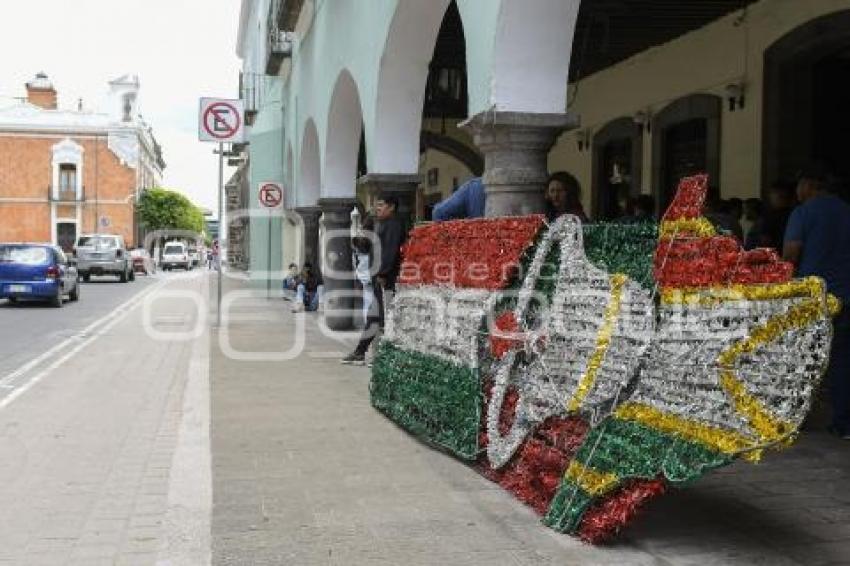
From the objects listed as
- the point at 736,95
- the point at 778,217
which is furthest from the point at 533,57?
the point at 736,95

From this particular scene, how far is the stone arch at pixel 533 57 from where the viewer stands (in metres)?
6.57

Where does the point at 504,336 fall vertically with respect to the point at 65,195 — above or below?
below

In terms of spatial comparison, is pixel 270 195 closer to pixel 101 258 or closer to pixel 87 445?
pixel 87 445

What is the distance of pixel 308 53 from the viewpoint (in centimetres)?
1855

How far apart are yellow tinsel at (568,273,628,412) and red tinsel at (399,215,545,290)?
93 centimetres

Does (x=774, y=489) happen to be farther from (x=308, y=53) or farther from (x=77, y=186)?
(x=77, y=186)

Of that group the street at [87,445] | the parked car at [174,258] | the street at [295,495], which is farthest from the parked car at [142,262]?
the street at [295,495]

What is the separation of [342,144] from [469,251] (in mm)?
8925

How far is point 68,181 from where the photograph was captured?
7156cm

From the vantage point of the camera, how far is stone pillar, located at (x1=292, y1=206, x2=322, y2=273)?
1904 cm

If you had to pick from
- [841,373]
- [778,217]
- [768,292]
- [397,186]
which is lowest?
[841,373]

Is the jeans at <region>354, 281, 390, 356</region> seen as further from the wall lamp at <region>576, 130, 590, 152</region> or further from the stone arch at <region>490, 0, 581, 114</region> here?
the wall lamp at <region>576, 130, 590, 152</region>

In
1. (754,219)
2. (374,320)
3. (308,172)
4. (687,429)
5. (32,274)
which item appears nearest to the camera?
(687,429)

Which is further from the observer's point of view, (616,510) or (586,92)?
(586,92)
